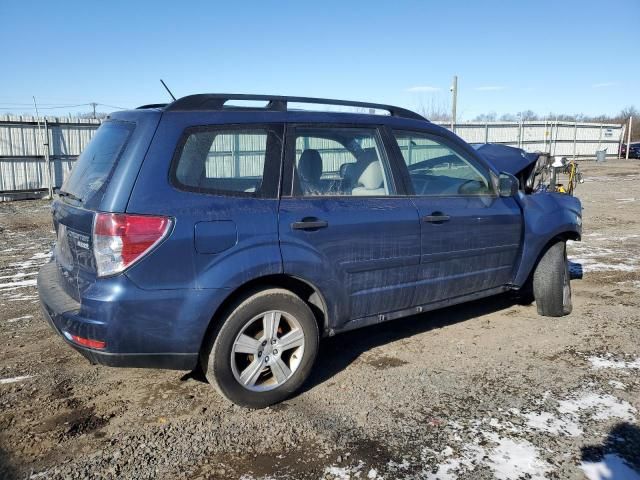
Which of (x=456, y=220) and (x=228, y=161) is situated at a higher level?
(x=228, y=161)

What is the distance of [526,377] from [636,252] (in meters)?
5.34

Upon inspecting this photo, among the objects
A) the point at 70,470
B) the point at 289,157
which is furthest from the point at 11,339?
the point at 289,157

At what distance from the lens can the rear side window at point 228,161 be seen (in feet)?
10.3

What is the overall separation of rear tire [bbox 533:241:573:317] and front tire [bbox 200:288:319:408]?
258 centimetres

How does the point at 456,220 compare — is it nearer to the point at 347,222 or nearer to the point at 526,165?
the point at 347,222

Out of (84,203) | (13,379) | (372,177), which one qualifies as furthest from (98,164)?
(372,177)

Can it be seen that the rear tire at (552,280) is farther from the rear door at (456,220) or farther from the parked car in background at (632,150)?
the parked car in background at (632,150)

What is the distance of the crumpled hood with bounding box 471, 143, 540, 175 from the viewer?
17.8 feet

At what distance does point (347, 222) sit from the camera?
355 centimetres

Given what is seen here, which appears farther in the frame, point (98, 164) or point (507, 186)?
point (507, 186)

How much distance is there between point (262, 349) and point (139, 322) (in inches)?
30.5

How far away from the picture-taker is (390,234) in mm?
3756

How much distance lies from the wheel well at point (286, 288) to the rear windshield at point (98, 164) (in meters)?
0.93

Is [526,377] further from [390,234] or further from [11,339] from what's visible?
[11,339]
